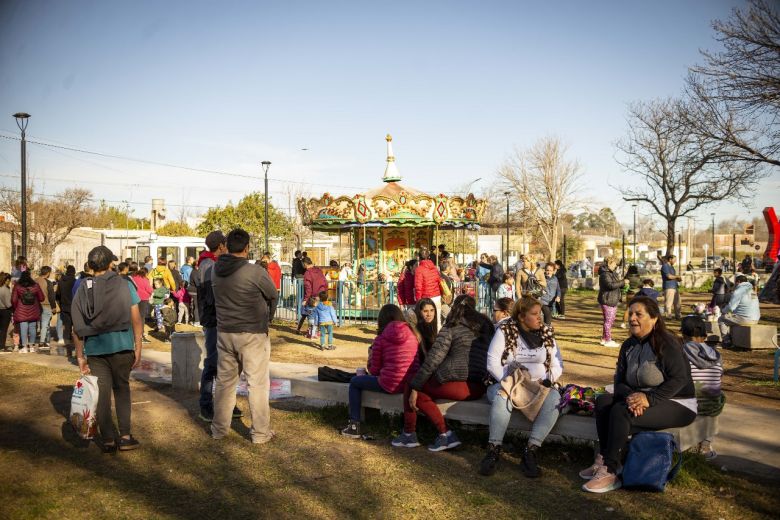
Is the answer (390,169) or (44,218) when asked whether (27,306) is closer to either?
(390,169)

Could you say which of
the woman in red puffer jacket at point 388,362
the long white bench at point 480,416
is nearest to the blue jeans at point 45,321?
the long white bench at point 480,416

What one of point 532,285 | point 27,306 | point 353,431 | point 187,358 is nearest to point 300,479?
point 353,431

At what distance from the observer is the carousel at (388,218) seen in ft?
62.2

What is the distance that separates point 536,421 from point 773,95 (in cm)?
1158

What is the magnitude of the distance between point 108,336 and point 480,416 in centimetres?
347

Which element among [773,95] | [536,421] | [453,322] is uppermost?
[773,95]

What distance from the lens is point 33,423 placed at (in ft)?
24.2

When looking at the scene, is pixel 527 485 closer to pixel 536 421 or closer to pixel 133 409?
pixel 536 421

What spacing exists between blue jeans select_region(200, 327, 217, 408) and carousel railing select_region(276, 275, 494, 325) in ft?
32.3

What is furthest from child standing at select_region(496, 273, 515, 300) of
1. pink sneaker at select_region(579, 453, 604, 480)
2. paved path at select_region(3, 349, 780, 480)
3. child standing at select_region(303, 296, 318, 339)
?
pink sneaker at select_region(579, 453, 604, 480)

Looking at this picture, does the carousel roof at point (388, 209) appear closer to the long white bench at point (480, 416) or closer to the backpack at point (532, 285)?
the backpack at point (532, 285)

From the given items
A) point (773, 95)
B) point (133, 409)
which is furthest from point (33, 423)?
point (773, 95)

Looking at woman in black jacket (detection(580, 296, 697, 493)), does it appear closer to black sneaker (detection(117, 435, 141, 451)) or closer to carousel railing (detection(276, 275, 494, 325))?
black sneaker (detection(117, 435, 141, 451))

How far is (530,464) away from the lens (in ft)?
18.1
